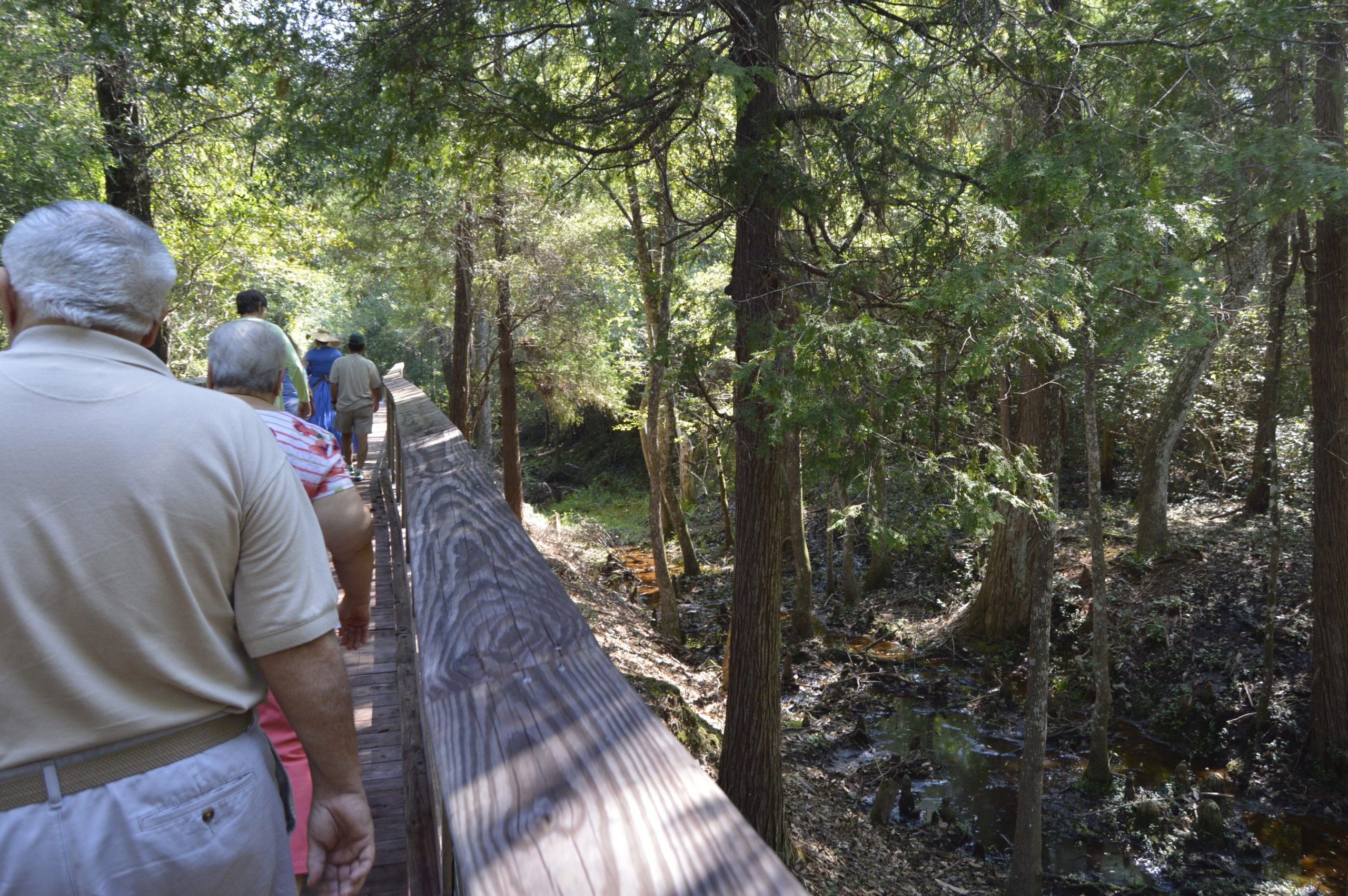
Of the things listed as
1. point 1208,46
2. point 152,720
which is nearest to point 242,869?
point 152,720

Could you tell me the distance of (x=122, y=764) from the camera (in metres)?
1.33

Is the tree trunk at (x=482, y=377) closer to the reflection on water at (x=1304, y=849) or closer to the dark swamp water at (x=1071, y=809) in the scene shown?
the dark swamp water at (x=1071, y=809)

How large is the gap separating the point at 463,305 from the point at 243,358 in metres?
12.6

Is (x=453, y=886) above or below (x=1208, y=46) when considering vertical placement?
below

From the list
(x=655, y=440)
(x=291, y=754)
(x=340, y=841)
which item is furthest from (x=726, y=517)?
(x=340, y=841)

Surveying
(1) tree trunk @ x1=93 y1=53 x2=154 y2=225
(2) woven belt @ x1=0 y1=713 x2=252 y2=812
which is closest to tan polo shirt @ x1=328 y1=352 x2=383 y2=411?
(1) tree trunk @ x1=93 y1=53 x2=154 y2=225

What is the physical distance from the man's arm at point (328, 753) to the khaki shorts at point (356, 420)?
7544 mm

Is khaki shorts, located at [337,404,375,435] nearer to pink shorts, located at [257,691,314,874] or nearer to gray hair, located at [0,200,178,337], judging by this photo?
pink shorts, located at [257,691,314,874]

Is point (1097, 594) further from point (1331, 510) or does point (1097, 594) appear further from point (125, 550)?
point (125, 550)

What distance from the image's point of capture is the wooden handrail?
955mm

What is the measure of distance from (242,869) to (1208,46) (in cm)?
897

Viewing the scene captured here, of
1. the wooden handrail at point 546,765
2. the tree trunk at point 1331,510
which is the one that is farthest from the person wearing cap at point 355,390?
the tree trunk at point 1331,510

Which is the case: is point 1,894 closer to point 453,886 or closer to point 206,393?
point 453,886

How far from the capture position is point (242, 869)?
4.68 ft
